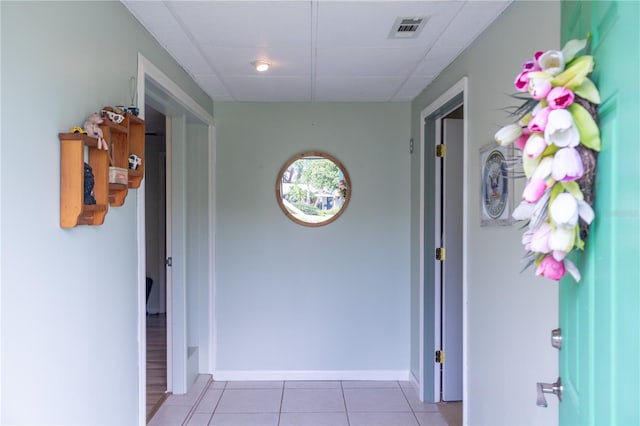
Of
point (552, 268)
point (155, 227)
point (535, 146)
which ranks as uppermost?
point (535, 146)

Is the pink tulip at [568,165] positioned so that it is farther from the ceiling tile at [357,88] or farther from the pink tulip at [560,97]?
the ceiling tile at [357,88]

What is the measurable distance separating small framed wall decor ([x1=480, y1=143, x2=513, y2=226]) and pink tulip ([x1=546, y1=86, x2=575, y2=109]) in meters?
0.95

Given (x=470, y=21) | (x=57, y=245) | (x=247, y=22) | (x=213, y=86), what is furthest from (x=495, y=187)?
(x=213, y=86)

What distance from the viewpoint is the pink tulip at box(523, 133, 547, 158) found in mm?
833

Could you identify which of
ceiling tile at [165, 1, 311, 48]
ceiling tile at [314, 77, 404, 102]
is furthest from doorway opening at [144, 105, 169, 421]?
ceiling tile at [165, 1, 311, 48]

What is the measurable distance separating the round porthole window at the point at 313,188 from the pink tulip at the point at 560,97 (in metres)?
2.67

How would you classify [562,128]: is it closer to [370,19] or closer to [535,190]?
[535,190]

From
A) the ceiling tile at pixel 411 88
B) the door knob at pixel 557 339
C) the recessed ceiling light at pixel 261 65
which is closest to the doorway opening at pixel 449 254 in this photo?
the ceiling tile at pixel 411 88

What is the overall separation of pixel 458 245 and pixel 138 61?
7.81 ft

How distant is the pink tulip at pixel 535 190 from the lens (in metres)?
0.85

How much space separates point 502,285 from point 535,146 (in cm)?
117

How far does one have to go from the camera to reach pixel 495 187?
193 centimetres

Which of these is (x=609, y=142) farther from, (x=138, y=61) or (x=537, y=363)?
(x=138, y=61)

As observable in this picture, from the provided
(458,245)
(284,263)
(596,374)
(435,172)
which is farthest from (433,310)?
(596,374)
